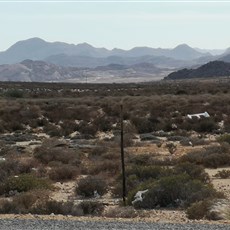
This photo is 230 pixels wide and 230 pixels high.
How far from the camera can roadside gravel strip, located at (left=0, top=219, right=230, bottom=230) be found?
10.5 metres

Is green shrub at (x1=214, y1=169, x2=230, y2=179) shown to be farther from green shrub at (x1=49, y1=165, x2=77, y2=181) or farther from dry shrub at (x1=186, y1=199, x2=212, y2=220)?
dry shrub at (x1=186, y1=199, x2=212, y2=220)

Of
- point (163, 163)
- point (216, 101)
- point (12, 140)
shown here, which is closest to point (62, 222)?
point (163, 163)

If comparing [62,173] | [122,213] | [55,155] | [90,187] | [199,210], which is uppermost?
[199,210]

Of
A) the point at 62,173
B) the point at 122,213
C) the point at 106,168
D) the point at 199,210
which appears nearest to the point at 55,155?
the point at 106,168

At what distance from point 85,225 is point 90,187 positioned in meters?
5.55

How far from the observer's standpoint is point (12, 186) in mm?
16438

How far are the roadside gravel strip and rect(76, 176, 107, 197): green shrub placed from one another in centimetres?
505

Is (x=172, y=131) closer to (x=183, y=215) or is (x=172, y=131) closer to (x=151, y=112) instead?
(x=151, y=112)

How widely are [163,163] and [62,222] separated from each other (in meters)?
10.3

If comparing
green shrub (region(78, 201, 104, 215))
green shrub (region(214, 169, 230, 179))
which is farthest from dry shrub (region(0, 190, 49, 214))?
green shrub (region(214, 169, 230, 179))

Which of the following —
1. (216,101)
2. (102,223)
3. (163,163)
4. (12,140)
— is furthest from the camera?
(216,101)

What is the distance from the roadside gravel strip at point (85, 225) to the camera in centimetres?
1053

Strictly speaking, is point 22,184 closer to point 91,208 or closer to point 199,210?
point 91,208

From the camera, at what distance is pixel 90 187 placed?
1638cm
